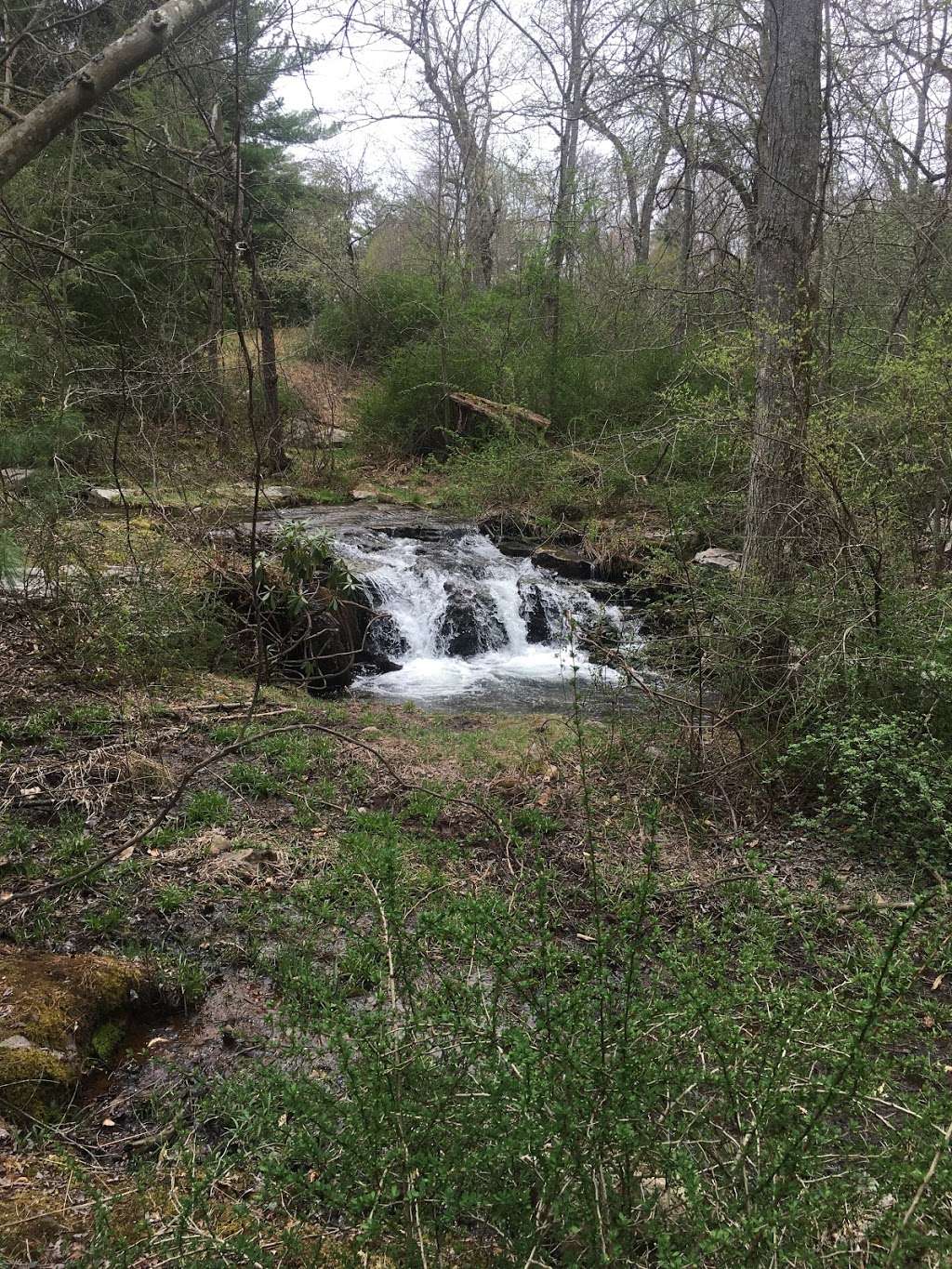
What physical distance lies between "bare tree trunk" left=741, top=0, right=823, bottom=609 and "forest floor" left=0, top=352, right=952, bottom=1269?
1684mm

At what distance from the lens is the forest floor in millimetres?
1555

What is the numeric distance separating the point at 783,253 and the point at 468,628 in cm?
536

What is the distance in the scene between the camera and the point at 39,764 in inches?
163

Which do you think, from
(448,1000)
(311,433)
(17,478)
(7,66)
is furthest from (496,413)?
(448,1000)

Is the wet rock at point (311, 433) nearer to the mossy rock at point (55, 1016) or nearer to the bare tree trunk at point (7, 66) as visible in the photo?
the bare tree trunk at point (7, 66)

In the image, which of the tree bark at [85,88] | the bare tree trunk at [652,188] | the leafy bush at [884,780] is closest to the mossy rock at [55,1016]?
the tree bark at [85,88]

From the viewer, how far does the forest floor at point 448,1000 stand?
1.55 metres

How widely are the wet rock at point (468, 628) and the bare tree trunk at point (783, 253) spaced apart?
14.5 feet

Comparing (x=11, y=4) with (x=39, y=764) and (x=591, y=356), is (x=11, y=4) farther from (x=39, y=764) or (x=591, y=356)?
(x=591, y=356)

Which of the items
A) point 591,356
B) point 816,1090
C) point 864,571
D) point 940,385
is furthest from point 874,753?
point 591,356

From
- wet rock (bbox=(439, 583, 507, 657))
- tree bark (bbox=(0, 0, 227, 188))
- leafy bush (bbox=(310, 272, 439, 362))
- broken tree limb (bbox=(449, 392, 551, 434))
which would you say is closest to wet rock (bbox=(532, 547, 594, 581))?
wet rock (bbox=(439, 583, 507, 657))

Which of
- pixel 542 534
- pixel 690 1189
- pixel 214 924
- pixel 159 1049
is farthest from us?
pixel 542 534

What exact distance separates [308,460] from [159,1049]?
506 inches

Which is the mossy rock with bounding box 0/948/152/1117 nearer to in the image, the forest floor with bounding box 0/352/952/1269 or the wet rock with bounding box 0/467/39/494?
the forest floor with bounding box 0/352/952/1269
